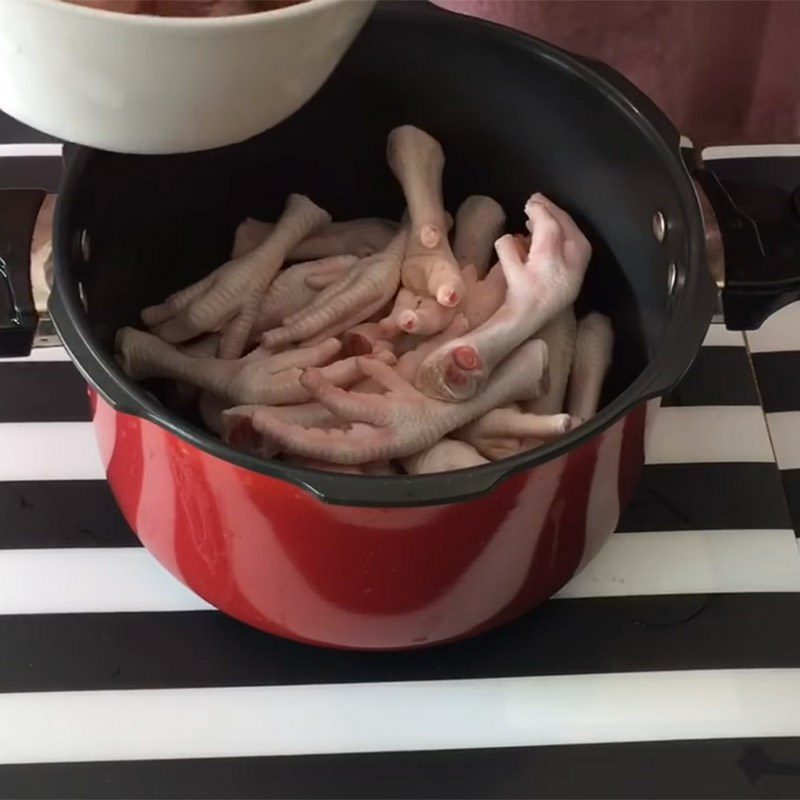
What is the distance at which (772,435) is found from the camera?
72 centimetres

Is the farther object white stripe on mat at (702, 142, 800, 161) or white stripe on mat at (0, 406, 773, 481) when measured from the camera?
white stripe on mat at (702, 142, 800, 161)

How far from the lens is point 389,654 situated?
0.59m

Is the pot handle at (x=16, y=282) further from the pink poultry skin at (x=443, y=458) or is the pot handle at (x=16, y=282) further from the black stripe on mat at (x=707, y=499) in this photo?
the black stripe on mat at (x=707, y=499)

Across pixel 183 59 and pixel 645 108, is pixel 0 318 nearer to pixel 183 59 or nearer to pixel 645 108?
pixel 183 59

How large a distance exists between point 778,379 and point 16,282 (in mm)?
500

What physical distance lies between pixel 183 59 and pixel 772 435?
49cm

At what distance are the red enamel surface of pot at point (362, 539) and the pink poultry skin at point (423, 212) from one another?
0.16 meters

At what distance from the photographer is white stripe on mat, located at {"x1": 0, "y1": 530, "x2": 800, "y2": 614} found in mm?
610

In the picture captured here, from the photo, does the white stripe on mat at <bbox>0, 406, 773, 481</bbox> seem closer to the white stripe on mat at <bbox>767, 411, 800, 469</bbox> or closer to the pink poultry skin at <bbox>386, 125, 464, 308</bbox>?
the white stripe on mat at <bbox>767, 411, 800, 469</bbox>

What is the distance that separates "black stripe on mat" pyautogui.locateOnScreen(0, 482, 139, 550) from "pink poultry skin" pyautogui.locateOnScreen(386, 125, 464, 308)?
0.23m

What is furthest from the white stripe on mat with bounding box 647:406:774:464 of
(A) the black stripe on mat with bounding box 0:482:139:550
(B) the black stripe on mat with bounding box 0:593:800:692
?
(A) the black stripe on mat with bounding box 0:482:139:550

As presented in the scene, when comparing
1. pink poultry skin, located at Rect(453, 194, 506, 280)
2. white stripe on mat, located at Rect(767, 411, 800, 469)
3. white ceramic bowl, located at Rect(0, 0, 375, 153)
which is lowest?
white stripe on mat, located at Rect(767, 411, 800, 469)

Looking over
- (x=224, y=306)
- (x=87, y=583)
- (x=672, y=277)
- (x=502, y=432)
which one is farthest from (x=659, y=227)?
(x=87, y=583)

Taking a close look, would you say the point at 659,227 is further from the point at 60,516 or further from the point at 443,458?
the point at 60,516
